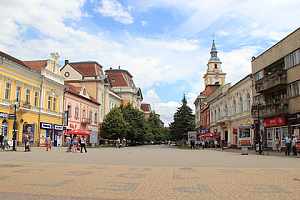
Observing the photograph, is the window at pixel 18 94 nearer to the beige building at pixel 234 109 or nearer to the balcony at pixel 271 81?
the beige building at pixel 234 109

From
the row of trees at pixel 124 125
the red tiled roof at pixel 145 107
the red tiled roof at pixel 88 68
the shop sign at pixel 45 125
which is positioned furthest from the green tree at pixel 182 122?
the red tiled roof at pixel 145 107

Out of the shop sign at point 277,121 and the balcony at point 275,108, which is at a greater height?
the balcony at point 275,108

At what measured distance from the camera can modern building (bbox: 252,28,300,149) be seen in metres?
26.8

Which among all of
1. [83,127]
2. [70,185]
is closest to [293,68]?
[70,185]

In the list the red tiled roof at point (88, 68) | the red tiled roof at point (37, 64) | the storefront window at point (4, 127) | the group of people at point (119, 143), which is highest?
the red tiled roof at point (88, 68)

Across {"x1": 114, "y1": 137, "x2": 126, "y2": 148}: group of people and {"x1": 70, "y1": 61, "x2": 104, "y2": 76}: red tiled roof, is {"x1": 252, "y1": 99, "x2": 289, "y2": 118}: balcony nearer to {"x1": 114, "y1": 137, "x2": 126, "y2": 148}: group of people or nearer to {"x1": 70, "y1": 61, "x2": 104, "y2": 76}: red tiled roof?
{"x1": 114, "y1": 137, "x2": 126, "y2": 148}: group of people

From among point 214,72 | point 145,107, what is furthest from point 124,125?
point 145,107

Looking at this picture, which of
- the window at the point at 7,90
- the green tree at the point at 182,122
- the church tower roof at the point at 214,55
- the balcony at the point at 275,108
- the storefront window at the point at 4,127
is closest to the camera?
the balcony at the point at 275,108

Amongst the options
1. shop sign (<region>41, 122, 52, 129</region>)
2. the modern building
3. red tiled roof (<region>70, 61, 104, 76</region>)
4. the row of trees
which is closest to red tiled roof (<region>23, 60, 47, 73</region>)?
shop sign (<region>41, 122, 52, 129</region>)

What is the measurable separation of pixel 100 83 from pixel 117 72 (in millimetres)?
26124

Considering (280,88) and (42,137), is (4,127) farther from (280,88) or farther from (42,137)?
(280,88)

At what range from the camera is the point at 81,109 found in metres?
55.5

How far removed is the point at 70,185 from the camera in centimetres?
770

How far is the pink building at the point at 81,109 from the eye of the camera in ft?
165
